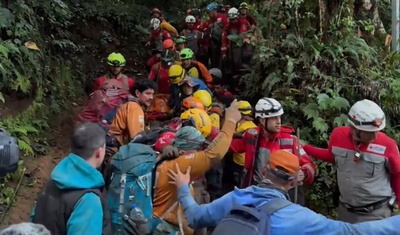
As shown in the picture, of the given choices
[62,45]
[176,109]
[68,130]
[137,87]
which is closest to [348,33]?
[176,109]

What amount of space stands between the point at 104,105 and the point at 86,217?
3643mm

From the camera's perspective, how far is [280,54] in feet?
30.3

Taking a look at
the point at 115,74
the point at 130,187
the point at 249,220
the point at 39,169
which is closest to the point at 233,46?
the point at 115,74

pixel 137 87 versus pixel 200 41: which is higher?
pixel 137 87

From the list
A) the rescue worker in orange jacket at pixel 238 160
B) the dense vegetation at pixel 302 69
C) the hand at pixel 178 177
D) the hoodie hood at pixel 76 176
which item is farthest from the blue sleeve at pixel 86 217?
the dense vegetation at pixel 302 69

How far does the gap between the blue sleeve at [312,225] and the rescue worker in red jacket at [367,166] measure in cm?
212

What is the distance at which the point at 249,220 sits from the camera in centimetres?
309

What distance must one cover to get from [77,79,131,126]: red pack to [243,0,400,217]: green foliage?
9.31 feet

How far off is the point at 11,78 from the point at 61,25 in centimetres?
478

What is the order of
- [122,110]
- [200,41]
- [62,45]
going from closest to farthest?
[122,110], [62,45], [200,41]

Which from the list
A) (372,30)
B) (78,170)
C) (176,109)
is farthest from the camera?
(372,30)

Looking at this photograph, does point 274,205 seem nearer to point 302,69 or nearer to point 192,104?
point 192,104

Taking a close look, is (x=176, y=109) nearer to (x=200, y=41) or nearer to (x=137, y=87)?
(x=137, y=87)

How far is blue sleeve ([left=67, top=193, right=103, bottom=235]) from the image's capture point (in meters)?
3.47
